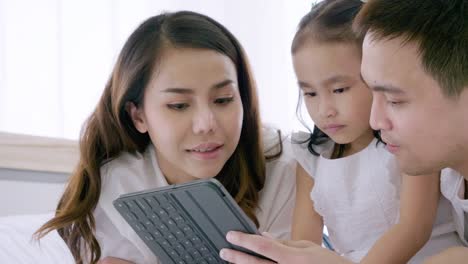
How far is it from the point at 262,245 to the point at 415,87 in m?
0.28

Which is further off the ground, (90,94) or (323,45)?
(323,45)

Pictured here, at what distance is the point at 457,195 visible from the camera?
1.07 meters

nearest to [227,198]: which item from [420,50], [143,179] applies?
[420,50]

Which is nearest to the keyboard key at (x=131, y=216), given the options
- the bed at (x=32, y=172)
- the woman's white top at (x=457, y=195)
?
the woman's white top at (x=457, y=195)

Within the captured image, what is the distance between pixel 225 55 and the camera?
48.2 inches

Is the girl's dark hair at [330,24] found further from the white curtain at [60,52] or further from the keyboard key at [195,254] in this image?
the white curtain at [60,52]

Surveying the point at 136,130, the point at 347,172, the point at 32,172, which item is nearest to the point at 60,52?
the point at 32,172

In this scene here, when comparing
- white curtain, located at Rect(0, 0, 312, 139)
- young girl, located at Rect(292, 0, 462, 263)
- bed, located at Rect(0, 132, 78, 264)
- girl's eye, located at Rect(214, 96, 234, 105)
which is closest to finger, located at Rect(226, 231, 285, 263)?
young girl, located at Rect(292, 0, 462, 263)

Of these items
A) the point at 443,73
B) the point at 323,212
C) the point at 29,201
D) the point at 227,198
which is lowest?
the point at 29,201

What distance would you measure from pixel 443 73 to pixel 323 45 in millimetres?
244

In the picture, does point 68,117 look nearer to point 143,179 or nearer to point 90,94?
point 90,94

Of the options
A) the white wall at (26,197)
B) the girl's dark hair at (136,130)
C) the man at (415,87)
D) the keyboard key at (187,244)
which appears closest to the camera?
the man at (415,87)

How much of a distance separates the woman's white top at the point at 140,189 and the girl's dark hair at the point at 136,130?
17mm

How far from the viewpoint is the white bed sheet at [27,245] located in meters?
1.30
